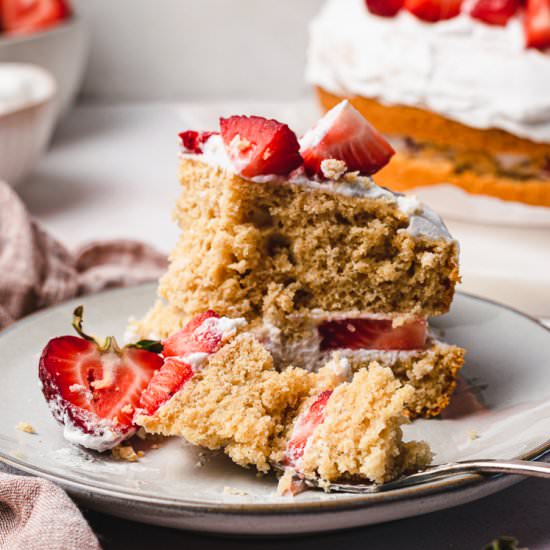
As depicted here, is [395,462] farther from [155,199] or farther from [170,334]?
[155,199]

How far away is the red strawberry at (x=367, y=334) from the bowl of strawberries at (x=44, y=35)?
2408mm

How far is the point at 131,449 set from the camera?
171cm

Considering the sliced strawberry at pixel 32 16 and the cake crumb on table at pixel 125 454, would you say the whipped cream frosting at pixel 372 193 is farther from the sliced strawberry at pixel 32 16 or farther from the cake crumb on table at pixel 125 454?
the sliced strawberry at pixel 32 16

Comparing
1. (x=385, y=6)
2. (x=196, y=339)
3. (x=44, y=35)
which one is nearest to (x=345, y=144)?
(x=196, y=339)

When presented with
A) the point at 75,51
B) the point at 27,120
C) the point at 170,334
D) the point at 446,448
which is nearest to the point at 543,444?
the point at 446,448

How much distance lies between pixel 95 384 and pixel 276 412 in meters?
0.33

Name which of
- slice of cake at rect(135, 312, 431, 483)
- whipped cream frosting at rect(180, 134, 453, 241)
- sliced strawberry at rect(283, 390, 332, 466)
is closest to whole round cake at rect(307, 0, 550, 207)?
whipped cream frosting at rect(180, 134, 453, 241)

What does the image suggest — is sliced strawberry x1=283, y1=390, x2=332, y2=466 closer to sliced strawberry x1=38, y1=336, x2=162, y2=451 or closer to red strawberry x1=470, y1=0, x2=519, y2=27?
sliced strawberry x1=38, y1=336, x2=162, y2=451

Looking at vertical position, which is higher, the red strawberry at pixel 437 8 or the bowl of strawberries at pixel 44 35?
the red strawberry at pixel 437 8

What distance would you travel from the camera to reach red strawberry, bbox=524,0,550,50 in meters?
2.77

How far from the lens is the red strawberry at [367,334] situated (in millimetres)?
1982

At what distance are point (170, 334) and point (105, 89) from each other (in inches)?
129

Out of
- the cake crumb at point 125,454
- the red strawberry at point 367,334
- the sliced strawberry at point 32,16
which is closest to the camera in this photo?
the cake crumb at point 125,454

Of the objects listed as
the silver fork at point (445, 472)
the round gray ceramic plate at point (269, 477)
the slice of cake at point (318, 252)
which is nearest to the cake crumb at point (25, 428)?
the round gray ceramic plate at point (269, 477)
